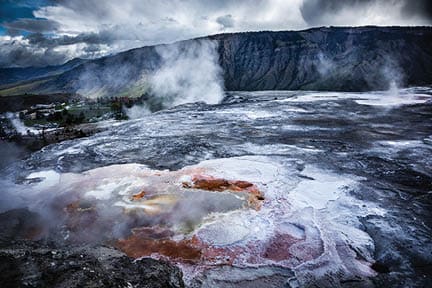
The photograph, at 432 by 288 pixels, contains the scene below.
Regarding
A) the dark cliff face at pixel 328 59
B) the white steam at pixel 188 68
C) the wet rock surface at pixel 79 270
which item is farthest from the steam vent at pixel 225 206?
the dark cliff face at pixel 328 59

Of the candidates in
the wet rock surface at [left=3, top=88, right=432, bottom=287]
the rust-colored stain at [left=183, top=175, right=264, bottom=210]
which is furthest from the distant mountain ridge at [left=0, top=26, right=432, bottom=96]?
the rust-colored stain at [left=183, top=175, right=264, bottom=210]

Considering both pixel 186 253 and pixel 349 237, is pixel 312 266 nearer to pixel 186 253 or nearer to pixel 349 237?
pixel 349 237

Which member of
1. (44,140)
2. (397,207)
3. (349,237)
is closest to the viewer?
(349,237)

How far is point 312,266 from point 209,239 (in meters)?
3.22

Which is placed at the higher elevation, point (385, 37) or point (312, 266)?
point (385, 37)

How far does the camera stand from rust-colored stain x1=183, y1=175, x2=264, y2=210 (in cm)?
1288

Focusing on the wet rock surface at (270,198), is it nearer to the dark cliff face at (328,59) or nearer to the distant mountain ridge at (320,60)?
the dark cliff face at (328,59)

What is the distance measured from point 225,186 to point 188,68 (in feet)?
321

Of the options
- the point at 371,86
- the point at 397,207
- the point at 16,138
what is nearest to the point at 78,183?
the point at 397,207

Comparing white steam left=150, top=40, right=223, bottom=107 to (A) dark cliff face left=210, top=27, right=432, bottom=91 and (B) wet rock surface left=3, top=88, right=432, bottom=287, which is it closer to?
(A) dark cliff face left=210, top=27, right=432, bottom=91

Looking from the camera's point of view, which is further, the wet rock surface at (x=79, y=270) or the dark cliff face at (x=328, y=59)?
the dark cliff face at (x=328, y=59)

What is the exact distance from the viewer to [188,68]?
4213 inches

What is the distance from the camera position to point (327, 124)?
29.3 m

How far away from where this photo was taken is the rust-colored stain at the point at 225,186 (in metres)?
12.9
